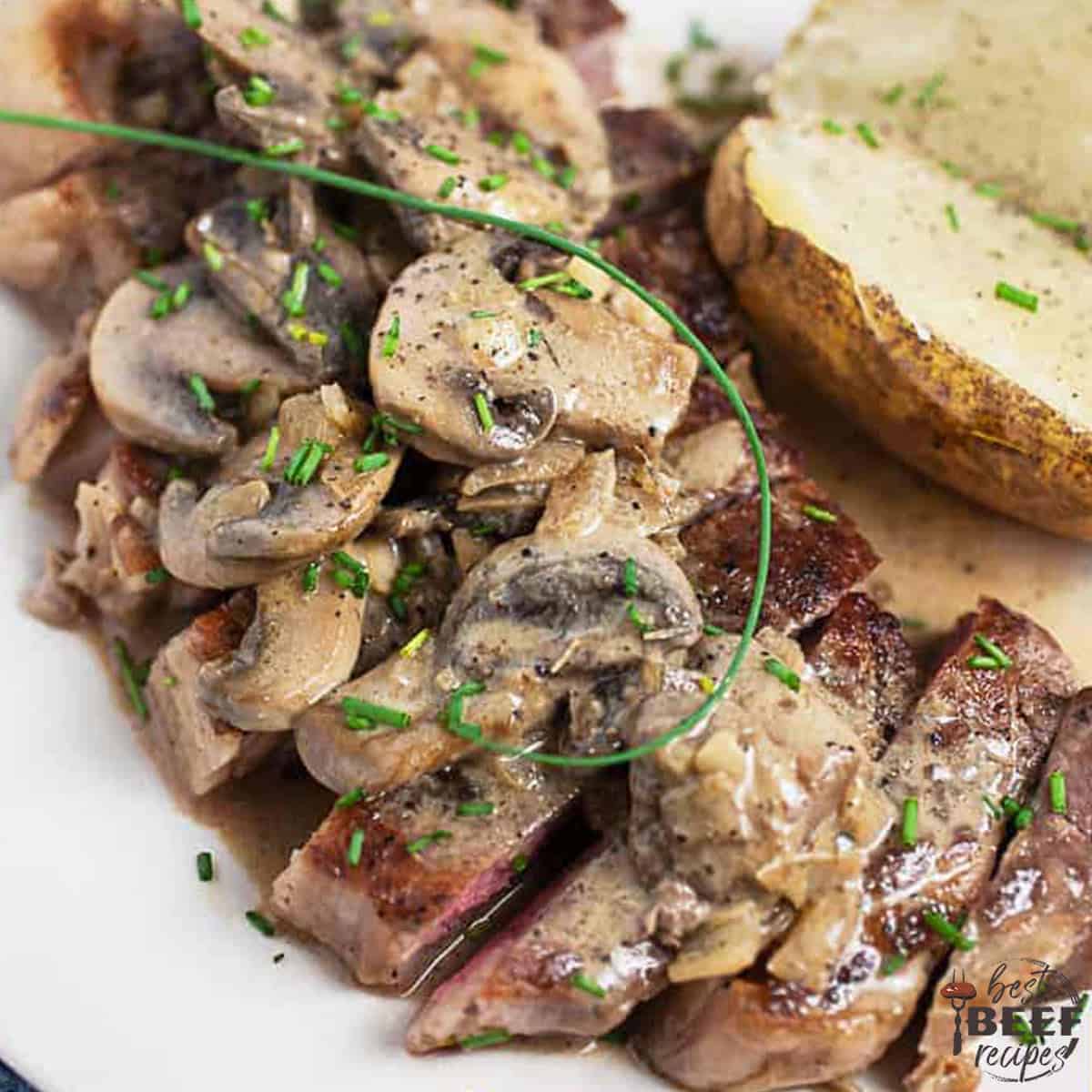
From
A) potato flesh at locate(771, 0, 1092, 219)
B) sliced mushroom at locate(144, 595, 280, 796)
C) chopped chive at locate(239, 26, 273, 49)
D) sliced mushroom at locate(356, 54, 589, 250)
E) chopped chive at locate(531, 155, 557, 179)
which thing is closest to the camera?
sliced mushroom at locate(144, 595, 280, 796)

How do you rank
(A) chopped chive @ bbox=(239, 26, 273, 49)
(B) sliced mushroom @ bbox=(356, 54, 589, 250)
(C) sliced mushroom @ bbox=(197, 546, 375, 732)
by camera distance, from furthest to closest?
(A) chopped chive @ bbox=(239, 26, 273, 49)
(B) sliced mushroom @ bbox=(356, 54, 589, 250)
(C) sliced mushroom @ bbox=(197, 546, 375, 732)

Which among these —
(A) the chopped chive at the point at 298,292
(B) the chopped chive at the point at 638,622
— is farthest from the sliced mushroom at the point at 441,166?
(B) the chopped chive at the point at 638,622

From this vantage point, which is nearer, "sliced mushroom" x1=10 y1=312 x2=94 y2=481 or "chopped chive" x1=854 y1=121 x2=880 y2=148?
"sliced mushroom" x1=10 y1=312 x2=94 y2=481

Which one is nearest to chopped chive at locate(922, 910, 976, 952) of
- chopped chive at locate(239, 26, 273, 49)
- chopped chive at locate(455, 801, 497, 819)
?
chopped chive at locate(455, 801, 497, 819)

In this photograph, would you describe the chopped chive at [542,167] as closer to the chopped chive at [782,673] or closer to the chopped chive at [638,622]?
the chopped chive at [638,622]

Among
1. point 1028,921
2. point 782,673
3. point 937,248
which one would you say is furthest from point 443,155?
point 1028,921

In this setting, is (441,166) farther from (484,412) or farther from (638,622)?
(638,622)

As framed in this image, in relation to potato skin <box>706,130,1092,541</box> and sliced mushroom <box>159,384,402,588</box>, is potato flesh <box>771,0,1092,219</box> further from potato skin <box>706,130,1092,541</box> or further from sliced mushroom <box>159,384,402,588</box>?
sliced mushroom <box>159,384,402,588</box>
